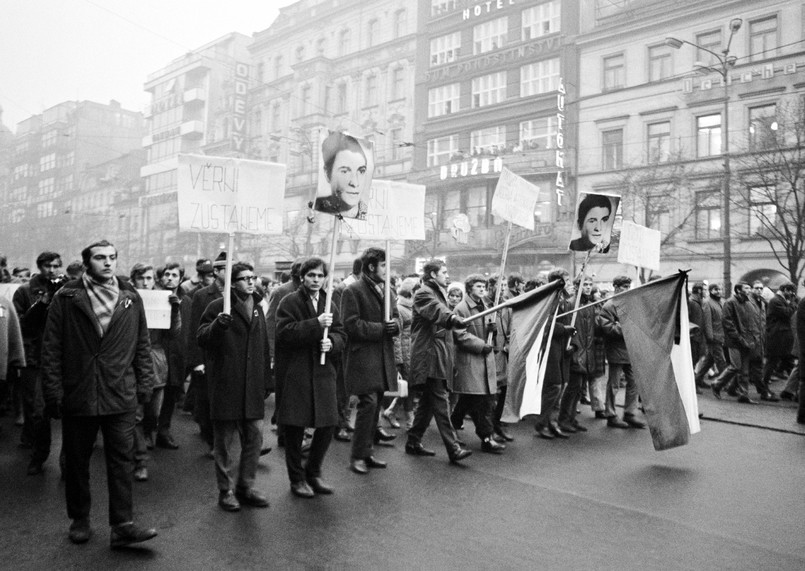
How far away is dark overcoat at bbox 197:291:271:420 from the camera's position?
5168mm

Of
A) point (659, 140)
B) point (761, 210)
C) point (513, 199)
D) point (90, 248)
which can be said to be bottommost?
point (90, 248)

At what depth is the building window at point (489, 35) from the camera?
125ft

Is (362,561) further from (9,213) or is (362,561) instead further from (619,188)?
(9,213)

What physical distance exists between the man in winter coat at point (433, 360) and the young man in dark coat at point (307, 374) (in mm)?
1373

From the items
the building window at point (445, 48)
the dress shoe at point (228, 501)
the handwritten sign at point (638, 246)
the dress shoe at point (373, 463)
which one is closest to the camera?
the dress shoe at point (228, 501)

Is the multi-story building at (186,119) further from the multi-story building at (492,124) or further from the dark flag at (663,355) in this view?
the dark flag at (663,355)

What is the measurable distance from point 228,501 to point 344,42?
4839cm

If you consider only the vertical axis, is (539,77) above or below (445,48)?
below

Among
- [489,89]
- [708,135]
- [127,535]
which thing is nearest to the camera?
[127,535]

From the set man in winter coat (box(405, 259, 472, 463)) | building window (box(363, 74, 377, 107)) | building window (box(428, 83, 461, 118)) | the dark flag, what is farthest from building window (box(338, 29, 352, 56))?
man in winter coat (box(405, 259, 472, 463))

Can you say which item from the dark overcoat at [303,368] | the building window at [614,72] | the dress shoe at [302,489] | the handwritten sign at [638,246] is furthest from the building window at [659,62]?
the dress shoe at [302,489]

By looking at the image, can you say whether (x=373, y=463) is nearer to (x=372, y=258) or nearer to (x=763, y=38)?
(x=372, y=258)

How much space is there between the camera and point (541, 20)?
120 feet

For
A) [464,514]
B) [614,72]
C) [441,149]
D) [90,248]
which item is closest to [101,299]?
[90,248]
